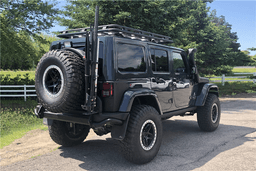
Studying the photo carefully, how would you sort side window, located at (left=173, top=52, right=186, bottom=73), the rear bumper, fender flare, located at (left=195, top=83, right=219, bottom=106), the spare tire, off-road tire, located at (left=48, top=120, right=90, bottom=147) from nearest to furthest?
1. the spare tire
2. the rear bumper
3. off-road tire, located at (left=48, top=120, right=90, bottom=147)
4. side window, located at (left=173, top=52, right=186, bottom=73)
5. fender flare, located at (left=195, top=83, right=219, bottom=106)

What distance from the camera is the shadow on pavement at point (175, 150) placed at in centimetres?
406

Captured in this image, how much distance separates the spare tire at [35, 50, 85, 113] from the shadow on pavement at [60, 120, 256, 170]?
1.23 meters

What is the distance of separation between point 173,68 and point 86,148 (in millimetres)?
2693

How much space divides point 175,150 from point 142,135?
1.14 metres

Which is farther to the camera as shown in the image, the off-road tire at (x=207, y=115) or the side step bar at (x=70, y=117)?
the off-road tire at (x=207, y=115)

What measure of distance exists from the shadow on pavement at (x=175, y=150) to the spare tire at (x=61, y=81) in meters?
1.23

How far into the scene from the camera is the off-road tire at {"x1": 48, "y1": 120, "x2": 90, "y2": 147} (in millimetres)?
4859

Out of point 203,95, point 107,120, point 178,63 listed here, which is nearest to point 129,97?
point 107,120

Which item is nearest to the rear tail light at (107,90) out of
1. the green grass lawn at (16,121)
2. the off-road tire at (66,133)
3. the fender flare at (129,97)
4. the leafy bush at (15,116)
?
the fender flare at (129,97)

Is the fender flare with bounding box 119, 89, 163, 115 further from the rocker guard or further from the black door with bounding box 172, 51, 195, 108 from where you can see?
the black door with bounding box 172, 51, 195, 108

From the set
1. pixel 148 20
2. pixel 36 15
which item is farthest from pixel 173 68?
pixel 36 15

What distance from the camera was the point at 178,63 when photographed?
18.7 feet

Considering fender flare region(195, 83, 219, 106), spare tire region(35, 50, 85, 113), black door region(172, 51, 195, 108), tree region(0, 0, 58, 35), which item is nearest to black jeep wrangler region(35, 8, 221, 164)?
spare tire region(35, 50, 85, 113)

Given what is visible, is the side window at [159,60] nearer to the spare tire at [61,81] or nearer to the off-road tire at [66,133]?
the spare tire at [61,81]
